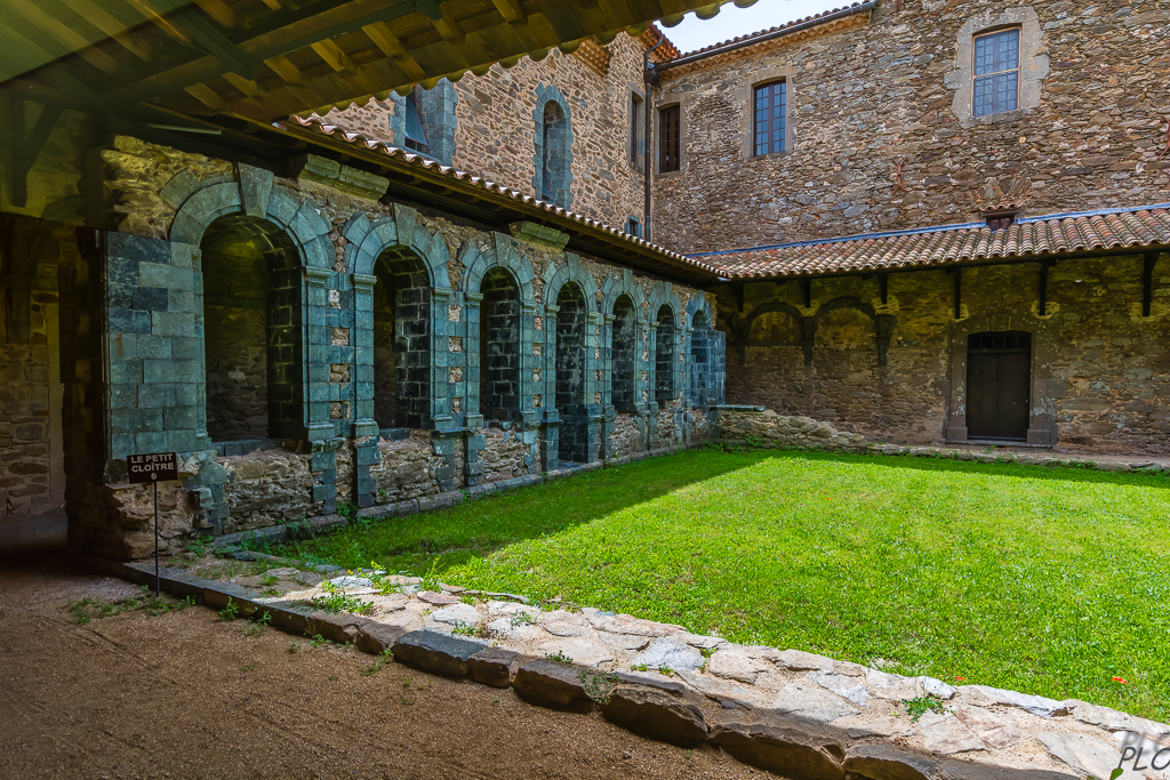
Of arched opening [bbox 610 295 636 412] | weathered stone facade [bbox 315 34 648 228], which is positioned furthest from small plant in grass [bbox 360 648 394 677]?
arched opening [bbox 610 295 636 412]

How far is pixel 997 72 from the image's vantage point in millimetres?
13906

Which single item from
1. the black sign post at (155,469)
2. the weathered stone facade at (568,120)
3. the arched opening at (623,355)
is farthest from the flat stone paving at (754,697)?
the arched opening at (623,355)

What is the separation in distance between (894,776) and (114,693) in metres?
3.57

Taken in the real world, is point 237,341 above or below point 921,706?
above

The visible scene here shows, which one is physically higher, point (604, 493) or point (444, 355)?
point (444, 355)

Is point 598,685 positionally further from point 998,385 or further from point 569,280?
point 998,385

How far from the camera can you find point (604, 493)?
27.2 ft

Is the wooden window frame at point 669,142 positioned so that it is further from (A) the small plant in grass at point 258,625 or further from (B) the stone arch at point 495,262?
(A) the small plant in grass at point 258,625

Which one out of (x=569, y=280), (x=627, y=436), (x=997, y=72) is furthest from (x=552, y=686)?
(x=997, y=72)

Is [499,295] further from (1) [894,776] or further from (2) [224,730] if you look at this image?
(1) [894,776]

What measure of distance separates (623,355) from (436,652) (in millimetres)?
8881

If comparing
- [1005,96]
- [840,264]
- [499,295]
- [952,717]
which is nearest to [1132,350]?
[840,264]

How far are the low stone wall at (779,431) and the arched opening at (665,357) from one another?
1773mm

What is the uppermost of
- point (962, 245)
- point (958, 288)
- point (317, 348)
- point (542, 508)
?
point (962, 245)
